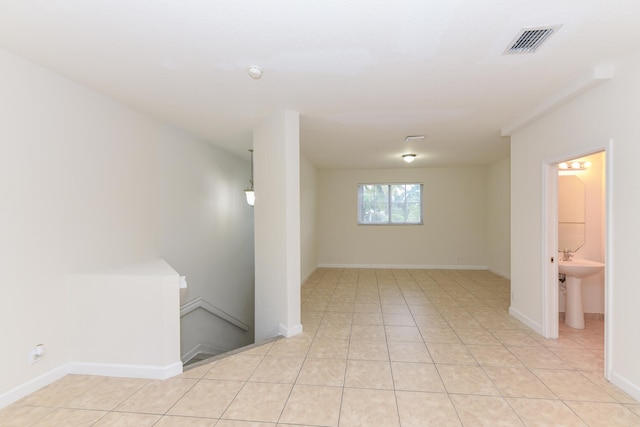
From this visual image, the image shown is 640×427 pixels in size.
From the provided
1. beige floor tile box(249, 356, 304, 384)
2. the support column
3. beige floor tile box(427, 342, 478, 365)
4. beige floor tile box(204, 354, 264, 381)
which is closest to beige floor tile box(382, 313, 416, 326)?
beige floor tile box(427, 342, 478, 365)

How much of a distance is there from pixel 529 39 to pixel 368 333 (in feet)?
9.96

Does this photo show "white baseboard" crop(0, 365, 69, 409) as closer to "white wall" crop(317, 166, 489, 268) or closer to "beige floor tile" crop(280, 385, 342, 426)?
"beige floor tile" crop(280, 385, 342, 426)

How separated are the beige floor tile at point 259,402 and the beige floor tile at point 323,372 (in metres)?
0.19

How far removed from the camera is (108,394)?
2.29 m

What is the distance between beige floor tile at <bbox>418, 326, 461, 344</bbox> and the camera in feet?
10.5

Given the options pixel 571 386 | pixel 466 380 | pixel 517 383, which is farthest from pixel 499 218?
pixel 466 380

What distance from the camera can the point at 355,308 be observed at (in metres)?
4.34

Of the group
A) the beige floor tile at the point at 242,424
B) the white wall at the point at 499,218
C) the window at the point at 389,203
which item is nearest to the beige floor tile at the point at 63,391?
the beige floor tile at the point at 242,424

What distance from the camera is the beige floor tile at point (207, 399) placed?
207 centimetres

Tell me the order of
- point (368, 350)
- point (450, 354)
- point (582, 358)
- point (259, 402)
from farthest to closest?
point (368, 350), point (450, 354), point (582, 358), point (259, 402)

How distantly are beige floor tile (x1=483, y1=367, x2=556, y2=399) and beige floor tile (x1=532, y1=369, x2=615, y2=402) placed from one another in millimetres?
67

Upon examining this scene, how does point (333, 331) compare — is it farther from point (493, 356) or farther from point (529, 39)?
Result: point (529, 39)

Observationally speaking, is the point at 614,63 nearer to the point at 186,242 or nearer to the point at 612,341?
the point at 612,341

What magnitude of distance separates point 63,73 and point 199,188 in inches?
85.0
